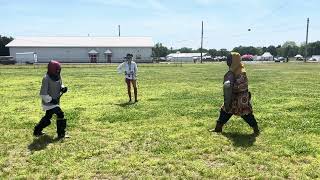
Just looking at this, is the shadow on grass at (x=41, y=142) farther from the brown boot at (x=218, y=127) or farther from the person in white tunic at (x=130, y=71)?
the person in white tunic at (x=130, y=71)

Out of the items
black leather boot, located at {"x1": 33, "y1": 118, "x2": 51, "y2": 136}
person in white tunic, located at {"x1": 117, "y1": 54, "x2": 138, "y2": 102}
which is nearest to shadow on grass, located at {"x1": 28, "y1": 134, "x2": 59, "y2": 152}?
black leather boot, located at {"x1": 33, "y1": 118, "x2": 51, "y2": 136}

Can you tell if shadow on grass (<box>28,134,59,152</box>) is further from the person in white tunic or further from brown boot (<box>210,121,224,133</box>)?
the person in white tunic

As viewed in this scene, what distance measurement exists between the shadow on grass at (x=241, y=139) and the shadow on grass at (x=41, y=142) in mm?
3502

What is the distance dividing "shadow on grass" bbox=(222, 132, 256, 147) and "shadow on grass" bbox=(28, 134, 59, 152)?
3.50 m

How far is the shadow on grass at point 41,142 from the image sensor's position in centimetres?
893

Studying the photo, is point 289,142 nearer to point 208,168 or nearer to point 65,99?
point 208,168

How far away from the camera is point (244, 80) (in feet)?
32.1

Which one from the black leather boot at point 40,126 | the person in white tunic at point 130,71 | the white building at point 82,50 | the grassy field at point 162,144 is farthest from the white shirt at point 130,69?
the white building at point 82,50

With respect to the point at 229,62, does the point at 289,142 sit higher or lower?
lower

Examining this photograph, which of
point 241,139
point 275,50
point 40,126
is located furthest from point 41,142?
point 275,50

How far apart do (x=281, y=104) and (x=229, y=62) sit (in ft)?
19.4

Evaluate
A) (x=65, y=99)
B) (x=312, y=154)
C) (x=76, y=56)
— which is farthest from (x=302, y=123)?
(x=76, y=56)

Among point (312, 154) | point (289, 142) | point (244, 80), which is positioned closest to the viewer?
point (312, 154)

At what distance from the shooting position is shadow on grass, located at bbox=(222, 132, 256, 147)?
902cm
